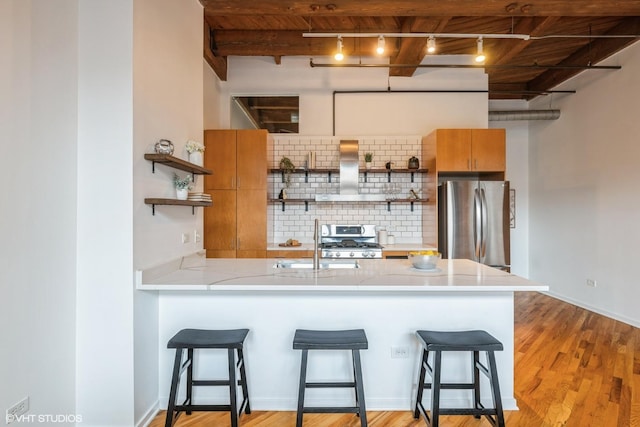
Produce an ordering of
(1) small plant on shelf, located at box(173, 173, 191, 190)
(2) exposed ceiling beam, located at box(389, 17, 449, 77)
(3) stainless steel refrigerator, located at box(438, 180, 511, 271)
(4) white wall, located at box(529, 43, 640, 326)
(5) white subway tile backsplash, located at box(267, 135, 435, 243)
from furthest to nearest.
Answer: (5) white subway tile backsplash, located at box(267, 135, 435, 243)
(3) stainless steel refrigerator, located at box(438, 180, 511, 271)
(4) white wall, located at box(529, 43, 640, 326)
(2) exposed ceiling beam, located at box(389, 17, 449, 77)
(1) small plant on shelf, located at box(173, 173, 191, 190)

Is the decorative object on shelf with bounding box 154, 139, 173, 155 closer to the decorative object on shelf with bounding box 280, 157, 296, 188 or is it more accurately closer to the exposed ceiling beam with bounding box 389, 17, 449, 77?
the decorative object on shelf with bounding box 280, 157, 296, 188

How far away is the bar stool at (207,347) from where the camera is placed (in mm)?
1996

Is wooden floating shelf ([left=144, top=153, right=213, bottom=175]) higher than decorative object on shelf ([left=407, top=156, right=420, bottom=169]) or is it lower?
lower

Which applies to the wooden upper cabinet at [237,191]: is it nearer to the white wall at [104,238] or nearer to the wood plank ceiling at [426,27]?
the wood plank ceiling at [426,27]

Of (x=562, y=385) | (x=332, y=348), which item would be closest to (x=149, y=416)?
(x=332, y=348)

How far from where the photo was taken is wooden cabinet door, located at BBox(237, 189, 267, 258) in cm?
436

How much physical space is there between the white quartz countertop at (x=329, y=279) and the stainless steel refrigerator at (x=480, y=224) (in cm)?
165

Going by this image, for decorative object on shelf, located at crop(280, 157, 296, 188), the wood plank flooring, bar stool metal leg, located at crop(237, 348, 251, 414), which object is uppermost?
decorative object on shelf, located at crop(280, 157, 296, 188)

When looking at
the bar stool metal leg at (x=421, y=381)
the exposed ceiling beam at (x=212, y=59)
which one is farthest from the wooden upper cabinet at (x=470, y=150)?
the exposed ceiling beam at (x=212, y=59)

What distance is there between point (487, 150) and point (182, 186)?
3.73 meters

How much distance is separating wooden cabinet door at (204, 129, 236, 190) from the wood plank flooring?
8.81 feet

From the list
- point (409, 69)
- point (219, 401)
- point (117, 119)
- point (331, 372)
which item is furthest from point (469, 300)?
point (409, 69)

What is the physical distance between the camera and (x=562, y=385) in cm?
271

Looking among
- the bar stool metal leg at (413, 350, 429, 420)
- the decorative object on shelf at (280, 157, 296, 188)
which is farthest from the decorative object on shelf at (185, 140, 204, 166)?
the bar stool metal leg at (413, 350, 429, 420)
